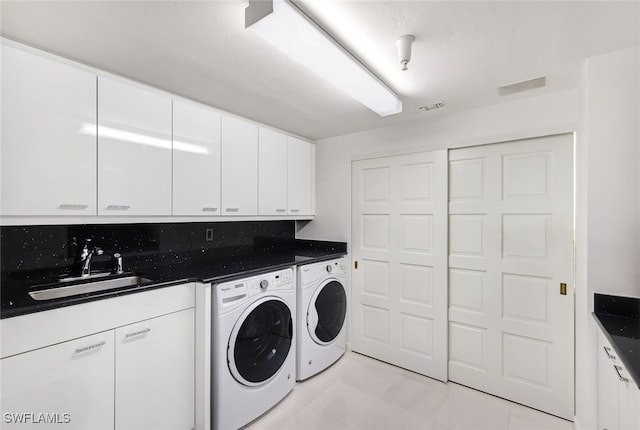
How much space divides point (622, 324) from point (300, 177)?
2510 millimetres

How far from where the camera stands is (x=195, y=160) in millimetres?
2096

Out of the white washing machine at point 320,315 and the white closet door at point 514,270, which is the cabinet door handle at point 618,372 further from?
the white washing machine at point 320,315

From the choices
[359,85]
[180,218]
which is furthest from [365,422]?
[359,85]

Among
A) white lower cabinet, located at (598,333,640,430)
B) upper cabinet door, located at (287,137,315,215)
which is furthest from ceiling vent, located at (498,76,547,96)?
upper cabinet door, located at (287,137,315,215)

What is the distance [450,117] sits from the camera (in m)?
2.43

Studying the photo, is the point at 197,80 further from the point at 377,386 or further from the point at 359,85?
the point at 377,386

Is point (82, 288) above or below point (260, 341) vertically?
above

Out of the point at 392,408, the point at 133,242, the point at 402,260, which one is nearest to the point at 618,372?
the point at 392,408

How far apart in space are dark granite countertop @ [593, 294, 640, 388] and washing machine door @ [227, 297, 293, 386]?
180 centimetres

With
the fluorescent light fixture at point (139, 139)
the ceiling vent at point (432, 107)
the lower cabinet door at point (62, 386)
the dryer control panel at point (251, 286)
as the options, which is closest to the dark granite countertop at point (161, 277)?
the dryer control panel at point (251, 286)

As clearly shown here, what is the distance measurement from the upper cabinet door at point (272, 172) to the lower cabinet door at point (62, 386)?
4.90ft

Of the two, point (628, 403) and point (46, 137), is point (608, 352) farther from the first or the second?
point (46, 137)

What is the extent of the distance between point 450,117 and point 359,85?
3.75ft

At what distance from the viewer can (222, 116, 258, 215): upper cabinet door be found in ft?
7.54
